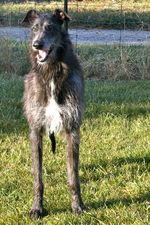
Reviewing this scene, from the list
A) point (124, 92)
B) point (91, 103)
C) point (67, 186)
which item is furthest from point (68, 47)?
point (124, 92)

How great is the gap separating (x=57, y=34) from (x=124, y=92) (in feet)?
14.8

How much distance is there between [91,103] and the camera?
8203 mm

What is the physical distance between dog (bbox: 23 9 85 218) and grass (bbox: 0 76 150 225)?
0.75ft

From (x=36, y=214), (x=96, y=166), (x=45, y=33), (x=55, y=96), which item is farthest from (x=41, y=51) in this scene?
(x=96, y=166)

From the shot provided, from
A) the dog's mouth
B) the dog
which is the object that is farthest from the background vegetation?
the dog's mouth

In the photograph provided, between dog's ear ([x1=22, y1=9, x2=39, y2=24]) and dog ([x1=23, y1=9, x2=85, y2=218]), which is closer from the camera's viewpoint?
dog ([x1=23, y1=9, x2=85, y2=218])

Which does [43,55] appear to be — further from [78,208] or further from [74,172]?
[78,208]

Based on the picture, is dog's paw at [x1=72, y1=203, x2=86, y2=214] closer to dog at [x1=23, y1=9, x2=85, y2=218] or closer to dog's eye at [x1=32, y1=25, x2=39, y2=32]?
dog at [x1=23, y1=9, x2=85, y2=218]

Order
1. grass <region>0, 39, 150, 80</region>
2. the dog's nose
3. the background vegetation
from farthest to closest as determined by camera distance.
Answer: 1. grass <region>0, 39, 150, 80</region>
2. the background vegetation
3. the dog's nose

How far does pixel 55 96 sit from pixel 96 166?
133 centimetres

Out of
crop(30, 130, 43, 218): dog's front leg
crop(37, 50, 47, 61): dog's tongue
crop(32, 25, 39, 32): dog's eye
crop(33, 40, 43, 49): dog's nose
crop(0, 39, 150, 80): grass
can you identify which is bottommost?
crop(0, 39, 150, 80): grass

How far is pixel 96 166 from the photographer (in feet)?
19.5

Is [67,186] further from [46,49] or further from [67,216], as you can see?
[46,49]

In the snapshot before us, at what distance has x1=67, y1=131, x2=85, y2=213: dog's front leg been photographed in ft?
16.1
